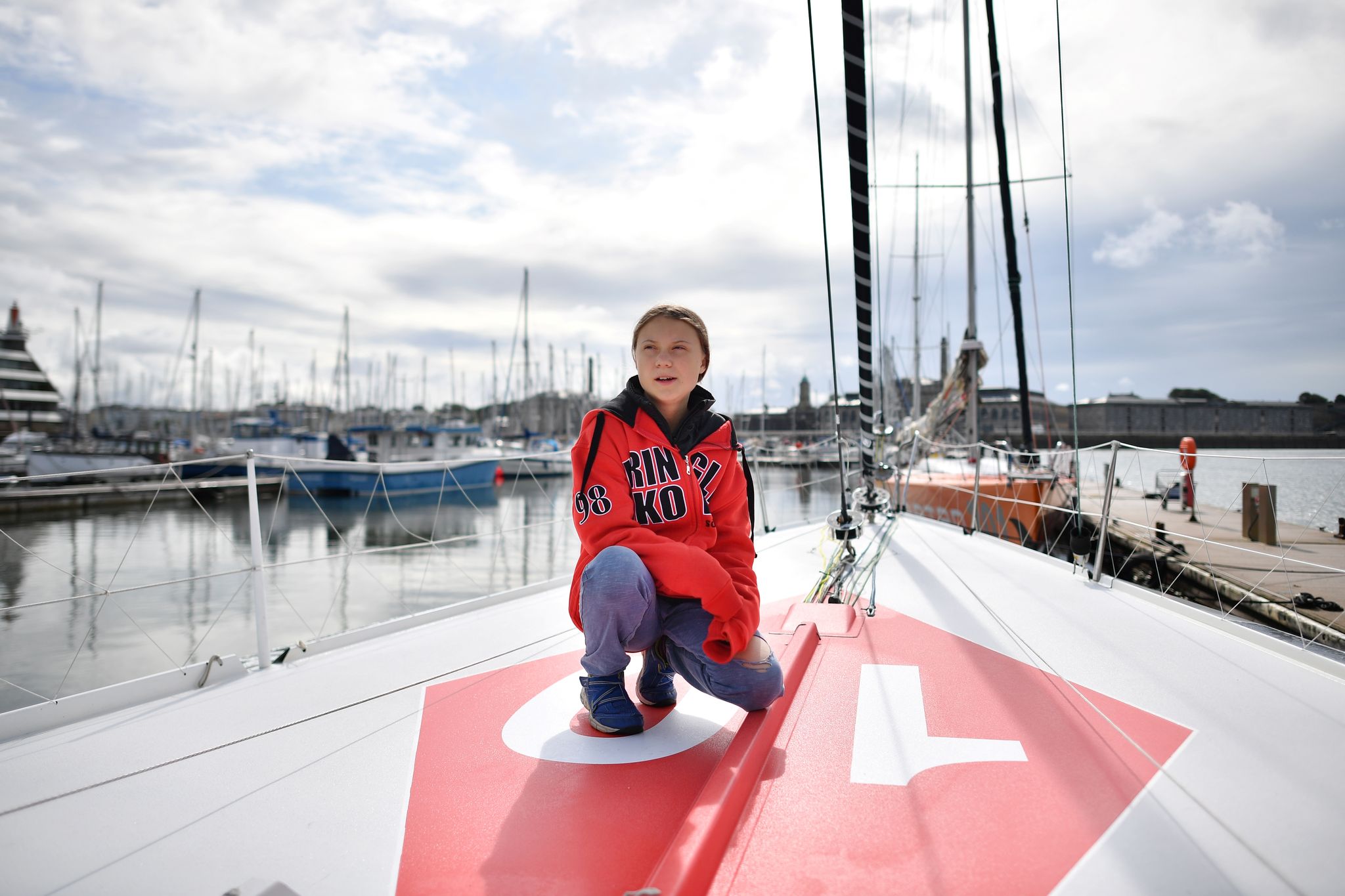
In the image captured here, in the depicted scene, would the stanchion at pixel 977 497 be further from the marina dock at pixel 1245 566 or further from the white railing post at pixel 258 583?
the white railing post at pixel 258 583

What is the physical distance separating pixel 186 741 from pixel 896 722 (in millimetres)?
1946

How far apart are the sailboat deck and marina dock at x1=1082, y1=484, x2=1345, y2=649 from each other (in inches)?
55.7

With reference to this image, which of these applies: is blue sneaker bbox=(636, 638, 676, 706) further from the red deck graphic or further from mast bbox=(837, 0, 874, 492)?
mast bbox=(837, 0, 874, 492)

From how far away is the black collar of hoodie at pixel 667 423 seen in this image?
189cm

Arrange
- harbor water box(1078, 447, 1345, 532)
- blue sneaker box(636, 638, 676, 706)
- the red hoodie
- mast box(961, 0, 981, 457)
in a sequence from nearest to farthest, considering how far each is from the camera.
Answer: the red hoodie → blue sneaker box(636, 638, 676, 706) → harbor water box(1078, 447, 1345, 532) → mast box(961, 0, 981, 457)

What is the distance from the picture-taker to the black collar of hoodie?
74.4 inches

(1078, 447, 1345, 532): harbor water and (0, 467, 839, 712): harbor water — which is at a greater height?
(1078, 447, 1345, 532): harbor water

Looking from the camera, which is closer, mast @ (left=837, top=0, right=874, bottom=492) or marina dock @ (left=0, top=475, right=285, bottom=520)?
mast @ (left=837, top=0, right=874, bottom=492)

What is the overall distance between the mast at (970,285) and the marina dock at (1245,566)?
323 centimetres

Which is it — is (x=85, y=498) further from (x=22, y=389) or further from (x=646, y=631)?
(x=646, y=631)

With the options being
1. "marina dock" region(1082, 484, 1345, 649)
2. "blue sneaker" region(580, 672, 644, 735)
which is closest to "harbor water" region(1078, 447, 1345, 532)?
"marina dock" region(1082, 484, 1345, 649)

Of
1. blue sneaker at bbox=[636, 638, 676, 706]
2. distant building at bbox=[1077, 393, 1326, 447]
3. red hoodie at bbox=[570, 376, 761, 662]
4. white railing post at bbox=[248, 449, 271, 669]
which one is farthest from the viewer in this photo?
distant building at bbox=[1077, 393, 1326, 447]

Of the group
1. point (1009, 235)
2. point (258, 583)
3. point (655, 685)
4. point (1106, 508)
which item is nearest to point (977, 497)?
point (1106, 508)

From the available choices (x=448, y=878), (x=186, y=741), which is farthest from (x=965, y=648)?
(x=186, y=741)
